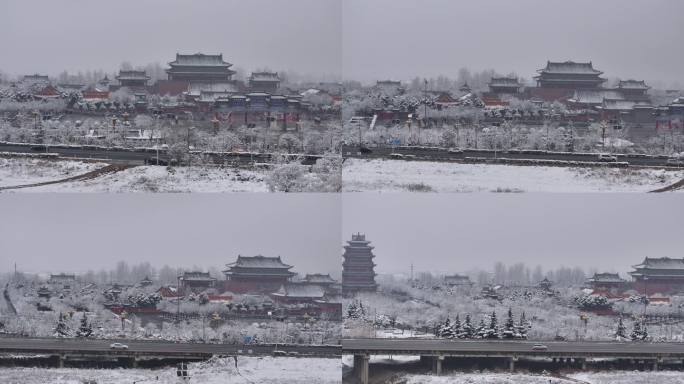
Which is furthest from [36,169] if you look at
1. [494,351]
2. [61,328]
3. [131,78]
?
[494,351]

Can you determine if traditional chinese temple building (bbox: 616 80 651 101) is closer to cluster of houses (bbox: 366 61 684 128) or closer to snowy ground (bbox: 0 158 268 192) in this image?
cluster of houses (bbox: 366 61 684 128)

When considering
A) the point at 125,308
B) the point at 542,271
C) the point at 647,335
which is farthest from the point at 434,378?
the point at 125,308

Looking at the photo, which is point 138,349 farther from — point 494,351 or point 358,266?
point 494,351

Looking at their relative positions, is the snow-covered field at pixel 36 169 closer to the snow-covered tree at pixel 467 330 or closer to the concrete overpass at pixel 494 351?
the concrete overpass at pixel 494 351

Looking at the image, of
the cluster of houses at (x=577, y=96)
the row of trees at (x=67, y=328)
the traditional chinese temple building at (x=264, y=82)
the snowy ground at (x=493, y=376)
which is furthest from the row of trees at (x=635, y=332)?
the row of trees at (x=67, y=328)

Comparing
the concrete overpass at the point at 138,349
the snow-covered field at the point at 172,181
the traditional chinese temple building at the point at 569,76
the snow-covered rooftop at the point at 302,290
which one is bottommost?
the concrete overpass at the point at 138,349

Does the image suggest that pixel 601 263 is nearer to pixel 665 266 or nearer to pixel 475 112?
pixel 665 266
